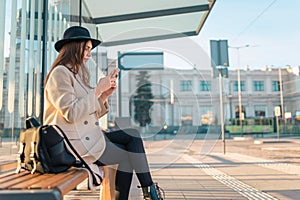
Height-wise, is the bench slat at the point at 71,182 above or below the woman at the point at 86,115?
below

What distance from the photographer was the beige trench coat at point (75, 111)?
1.30 metres

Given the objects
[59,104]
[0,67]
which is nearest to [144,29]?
[0,67]

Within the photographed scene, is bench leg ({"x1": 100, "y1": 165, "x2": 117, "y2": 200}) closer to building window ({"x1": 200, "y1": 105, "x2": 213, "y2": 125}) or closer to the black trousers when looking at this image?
the black trousers

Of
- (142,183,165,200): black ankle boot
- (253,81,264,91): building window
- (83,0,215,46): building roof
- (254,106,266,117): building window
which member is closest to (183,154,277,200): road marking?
(142,183,165,200): black ankle boot

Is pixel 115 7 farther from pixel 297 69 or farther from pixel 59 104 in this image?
pixel 297 69

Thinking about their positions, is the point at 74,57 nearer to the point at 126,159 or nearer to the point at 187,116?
the point at 126,159

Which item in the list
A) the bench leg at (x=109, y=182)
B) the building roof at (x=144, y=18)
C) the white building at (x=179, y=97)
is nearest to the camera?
the bench leg at (x=109, y=182)

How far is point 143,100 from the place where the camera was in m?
4.58

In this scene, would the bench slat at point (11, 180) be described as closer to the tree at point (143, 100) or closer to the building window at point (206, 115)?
the building window at point (206, 115)

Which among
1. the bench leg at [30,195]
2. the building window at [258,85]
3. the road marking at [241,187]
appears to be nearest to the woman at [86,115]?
the bench leg at [30,195]

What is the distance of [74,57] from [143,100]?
3089 mm

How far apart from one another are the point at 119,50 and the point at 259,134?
70.0 ft

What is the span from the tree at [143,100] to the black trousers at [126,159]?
235 centimetres

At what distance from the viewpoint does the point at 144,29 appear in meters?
4.70
